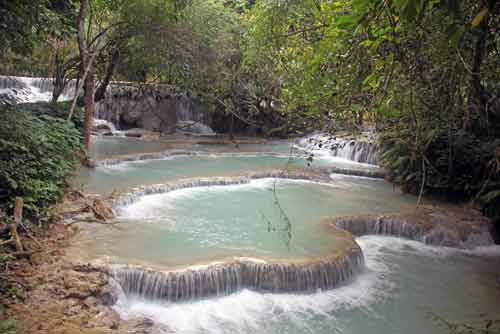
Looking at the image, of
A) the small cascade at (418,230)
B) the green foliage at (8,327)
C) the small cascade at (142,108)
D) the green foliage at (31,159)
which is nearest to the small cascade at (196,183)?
the green foliage at (31,159)

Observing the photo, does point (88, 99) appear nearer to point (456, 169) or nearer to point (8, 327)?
point (8, 327)

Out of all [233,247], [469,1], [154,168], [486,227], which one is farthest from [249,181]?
[469,1]

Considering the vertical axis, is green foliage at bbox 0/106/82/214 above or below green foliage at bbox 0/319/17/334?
above

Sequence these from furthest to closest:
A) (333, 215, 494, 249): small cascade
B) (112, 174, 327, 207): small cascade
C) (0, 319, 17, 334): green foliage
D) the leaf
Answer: (112, 174, 327, 207): small cascade → (333, 215, 494, 249): small cascade → (0, 319, 17, 334): green foliage → the leaf

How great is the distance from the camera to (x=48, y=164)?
6.81 m

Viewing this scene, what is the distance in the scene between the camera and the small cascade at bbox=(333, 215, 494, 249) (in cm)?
796

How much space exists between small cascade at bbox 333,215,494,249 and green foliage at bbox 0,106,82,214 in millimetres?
4917

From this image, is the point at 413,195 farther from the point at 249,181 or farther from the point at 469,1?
the point at 469,1

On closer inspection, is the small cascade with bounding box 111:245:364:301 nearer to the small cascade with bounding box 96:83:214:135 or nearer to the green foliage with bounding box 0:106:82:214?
the green foliage with bounding box 0:106:82:214

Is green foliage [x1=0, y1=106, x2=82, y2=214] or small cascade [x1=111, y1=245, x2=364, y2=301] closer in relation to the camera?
small cascade [x1=111, y1=245, x2=364, y2=301]

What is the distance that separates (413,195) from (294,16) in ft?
17.4

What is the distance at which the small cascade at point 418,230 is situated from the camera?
796 centimetres

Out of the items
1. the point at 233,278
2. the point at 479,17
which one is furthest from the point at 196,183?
the point at 479,17

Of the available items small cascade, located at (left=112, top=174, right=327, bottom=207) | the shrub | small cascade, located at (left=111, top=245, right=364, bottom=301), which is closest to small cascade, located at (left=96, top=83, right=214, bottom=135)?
small cascade, located at (left=112, top=174, right=327, bottom=207)
